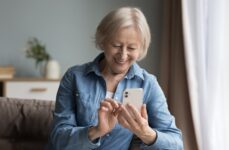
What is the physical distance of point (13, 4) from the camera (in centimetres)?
353

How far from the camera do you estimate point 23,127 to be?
1.64 m

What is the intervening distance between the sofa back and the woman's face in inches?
16.8

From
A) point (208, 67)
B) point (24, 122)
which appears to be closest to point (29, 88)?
point (208, 67)

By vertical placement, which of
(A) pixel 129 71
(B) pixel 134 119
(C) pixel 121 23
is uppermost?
(C) pixel 121 23

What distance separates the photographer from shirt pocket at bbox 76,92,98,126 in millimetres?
1371

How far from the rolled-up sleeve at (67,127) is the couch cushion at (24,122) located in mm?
233

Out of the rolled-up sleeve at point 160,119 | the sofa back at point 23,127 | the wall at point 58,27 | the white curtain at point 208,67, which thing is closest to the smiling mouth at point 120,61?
the rolled-up sleeve at point 160,119

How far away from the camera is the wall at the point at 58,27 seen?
3.54m

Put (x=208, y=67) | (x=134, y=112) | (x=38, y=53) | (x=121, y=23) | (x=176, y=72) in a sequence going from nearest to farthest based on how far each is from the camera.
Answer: (x=134, y=112) < (x=121, y=23) < (x=208, y=67) < (x=176, y=72) < (x=38, y=53)

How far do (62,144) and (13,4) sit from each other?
2.48 meters

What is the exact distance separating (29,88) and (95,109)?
191 centimetres

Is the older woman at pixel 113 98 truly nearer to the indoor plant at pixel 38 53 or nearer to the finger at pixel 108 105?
the finger at pixel 108 105

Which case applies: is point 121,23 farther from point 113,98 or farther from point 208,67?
point 208,67

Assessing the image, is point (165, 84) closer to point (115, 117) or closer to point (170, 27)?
point (170, 27)
